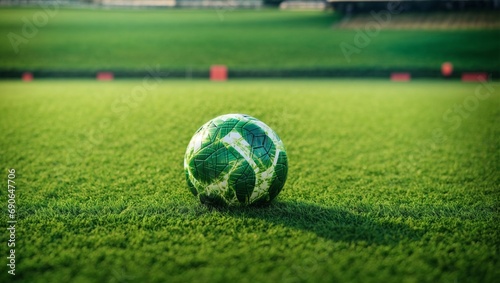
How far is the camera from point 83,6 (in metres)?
28.0

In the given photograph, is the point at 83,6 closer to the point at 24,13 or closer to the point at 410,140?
the point at 24,13

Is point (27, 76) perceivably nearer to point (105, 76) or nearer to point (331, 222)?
point (105, 76)

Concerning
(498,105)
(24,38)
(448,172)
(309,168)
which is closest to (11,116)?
(309,168)

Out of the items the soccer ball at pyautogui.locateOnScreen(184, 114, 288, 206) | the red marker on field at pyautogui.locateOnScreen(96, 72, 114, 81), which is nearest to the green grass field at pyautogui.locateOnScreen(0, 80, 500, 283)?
the soccer ball at pyautogui.locateOnScreen(184, 114, 288, 206)

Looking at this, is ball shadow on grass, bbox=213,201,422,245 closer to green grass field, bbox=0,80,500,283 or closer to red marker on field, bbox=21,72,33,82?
green grass field, bbox=0,80,500,283

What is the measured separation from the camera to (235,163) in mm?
3014

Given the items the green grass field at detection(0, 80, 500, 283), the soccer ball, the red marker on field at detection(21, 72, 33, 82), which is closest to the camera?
the green grass field at detection(0, 80, 500, 283)

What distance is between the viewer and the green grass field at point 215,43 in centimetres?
1520

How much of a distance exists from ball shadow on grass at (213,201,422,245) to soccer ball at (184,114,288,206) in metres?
0.10

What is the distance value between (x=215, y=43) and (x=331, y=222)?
17.4m

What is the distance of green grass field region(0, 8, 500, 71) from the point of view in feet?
49.9

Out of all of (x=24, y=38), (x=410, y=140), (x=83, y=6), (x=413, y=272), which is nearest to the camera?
(x=413, y=272)

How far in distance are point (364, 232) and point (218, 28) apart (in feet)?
71.6

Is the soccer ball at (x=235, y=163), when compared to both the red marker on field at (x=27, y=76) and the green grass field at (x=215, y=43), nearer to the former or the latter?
the green grass field at (x=215, y=43)
